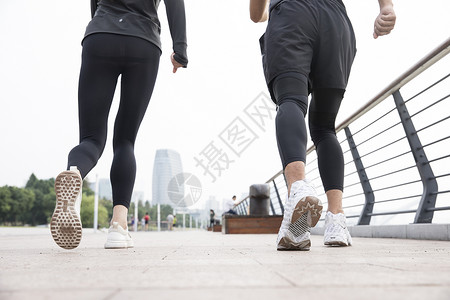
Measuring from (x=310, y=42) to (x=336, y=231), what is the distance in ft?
3.01

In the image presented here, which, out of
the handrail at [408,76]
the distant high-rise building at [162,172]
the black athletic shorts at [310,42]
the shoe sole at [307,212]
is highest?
the distant high-rise building at [162,172]

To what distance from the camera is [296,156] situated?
1702 millimetres

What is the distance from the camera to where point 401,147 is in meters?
3.31

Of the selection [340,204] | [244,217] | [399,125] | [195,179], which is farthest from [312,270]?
[195,179]

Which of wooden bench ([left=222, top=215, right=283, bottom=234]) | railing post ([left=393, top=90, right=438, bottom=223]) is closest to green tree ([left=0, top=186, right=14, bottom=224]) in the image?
wooden bench ([left=222, top=215, right=283, bottom=234])

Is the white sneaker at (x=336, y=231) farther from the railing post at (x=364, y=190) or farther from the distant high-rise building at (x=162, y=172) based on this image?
the distant high-rise building at (x=162, y=172)

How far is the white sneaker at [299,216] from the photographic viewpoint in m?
1.52

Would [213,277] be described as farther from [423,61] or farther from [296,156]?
[423,61]

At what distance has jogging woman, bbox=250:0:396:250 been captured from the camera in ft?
5.72

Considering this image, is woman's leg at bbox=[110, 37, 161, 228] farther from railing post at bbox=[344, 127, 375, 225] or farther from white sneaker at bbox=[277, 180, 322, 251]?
railing post at bbox=[344, 127, 375, 225]

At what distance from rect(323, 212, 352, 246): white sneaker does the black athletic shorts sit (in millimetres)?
659

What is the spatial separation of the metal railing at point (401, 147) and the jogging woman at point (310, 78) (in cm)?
100

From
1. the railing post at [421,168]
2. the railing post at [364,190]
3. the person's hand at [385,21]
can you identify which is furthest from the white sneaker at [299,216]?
the railing post at [364,190]

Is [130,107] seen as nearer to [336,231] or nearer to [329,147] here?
[329,147]
